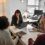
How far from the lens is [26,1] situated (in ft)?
18.6

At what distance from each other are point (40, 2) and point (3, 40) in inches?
154

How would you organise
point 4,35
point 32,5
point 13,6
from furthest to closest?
point 32,5, point 13,6, point 4,35

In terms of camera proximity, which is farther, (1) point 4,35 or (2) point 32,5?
(2) point 32,5

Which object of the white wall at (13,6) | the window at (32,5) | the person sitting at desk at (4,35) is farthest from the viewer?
the window at (32,5)

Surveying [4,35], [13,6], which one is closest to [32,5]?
[13,6]

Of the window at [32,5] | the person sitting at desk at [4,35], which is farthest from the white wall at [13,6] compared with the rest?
the person sitting at desk at [4,35]

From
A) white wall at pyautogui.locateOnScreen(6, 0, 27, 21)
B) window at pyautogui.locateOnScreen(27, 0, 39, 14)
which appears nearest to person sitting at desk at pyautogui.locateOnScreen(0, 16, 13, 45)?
white wall at pyautogui.locateOnScreen(6, 0, 27, 21)

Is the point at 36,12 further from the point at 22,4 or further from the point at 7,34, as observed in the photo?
the point at 7,34

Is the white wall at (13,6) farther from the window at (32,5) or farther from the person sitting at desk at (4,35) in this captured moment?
the person sitting at desk at (4,35)

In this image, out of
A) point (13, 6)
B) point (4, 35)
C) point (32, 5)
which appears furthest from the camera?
point (32, 5)

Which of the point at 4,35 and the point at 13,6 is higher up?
the point at 13,6

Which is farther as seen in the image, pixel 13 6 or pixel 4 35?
pixel 13 6

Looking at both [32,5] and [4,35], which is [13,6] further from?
[4,35]

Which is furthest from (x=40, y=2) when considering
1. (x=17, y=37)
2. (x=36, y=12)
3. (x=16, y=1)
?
(x=17, y=37)
